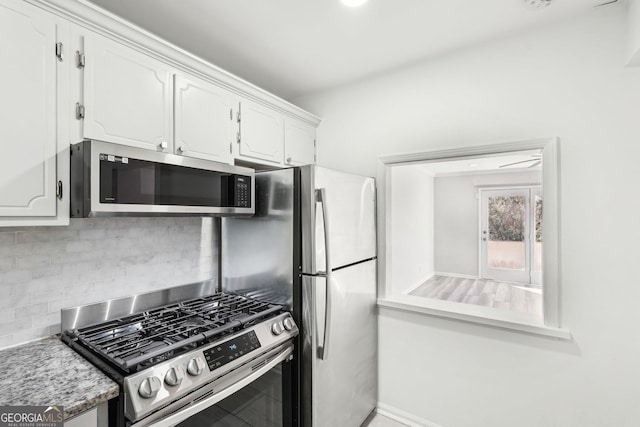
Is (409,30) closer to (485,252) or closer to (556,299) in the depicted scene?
(556,299)

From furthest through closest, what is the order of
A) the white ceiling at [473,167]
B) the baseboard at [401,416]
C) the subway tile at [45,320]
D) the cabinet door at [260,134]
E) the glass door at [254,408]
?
the white ceiling at [473,167], the baseboard at [401,416], the cabinet door at [260,134], the subway tile at [45,320], the glass door at [254,408]

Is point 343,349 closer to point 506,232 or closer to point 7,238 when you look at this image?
point 7,238

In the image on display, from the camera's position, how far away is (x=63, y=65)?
1.22 metres

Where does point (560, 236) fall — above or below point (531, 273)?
above

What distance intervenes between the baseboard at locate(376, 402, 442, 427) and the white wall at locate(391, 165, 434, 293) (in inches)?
78.3

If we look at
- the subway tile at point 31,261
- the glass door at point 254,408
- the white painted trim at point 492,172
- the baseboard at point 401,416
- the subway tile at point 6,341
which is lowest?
the baseboard at point 401,416

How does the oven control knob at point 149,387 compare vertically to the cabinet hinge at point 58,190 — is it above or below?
below

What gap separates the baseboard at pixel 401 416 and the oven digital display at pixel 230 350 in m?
1.49

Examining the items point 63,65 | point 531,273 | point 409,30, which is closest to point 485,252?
point 531,273

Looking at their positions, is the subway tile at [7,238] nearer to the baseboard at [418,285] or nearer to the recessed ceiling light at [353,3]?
the recessed ceiling light at [353,3]

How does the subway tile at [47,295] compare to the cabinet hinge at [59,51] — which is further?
the subway tile at [47,295]

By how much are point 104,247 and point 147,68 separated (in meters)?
0.96

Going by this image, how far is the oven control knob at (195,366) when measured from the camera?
3.85 feet

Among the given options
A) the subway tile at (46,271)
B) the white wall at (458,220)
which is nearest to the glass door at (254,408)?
the subway tile at (46,271)
